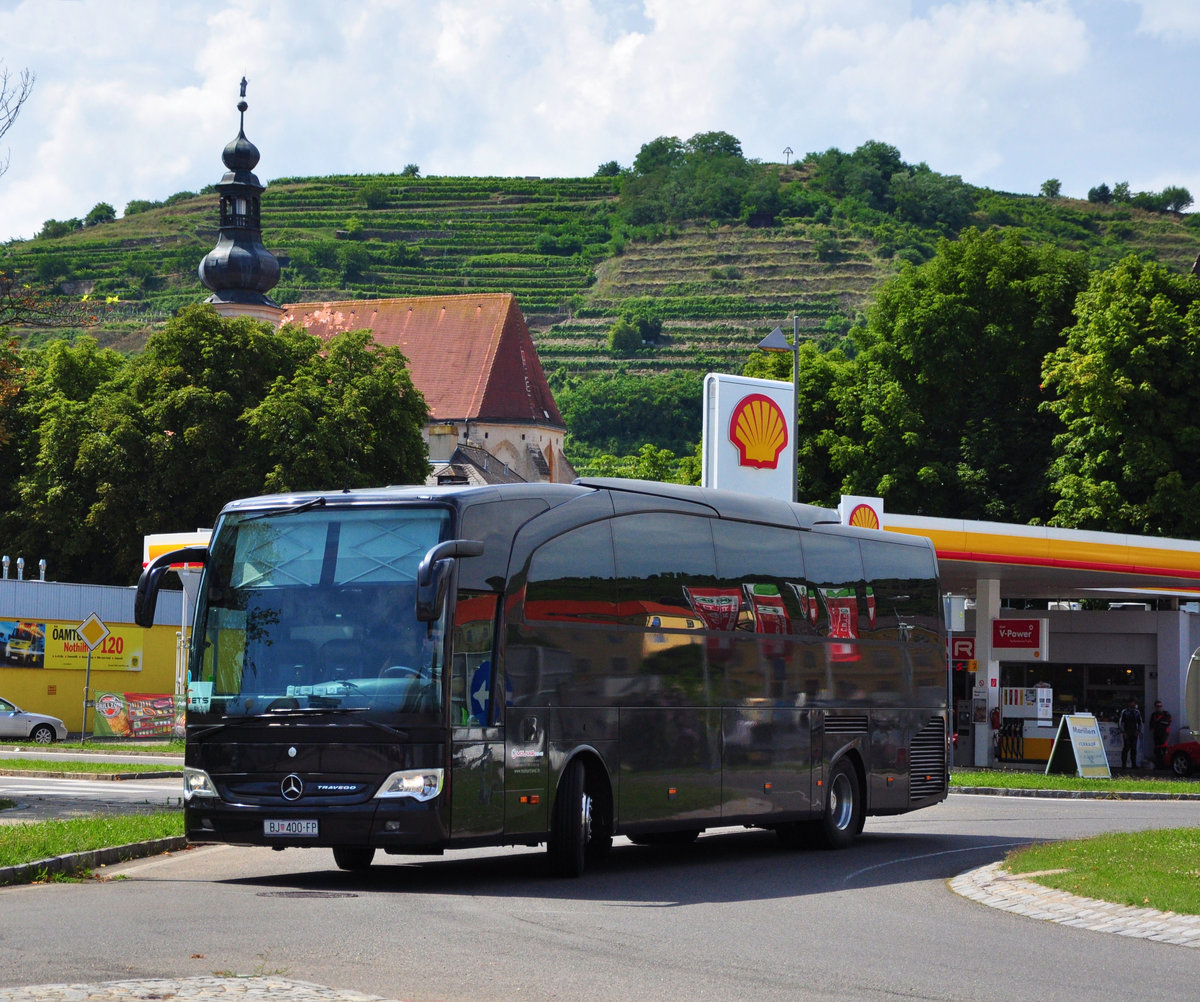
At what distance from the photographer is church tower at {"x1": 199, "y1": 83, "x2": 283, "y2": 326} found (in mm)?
77688

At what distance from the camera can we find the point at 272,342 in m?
60.8

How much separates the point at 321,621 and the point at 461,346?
3450 inches

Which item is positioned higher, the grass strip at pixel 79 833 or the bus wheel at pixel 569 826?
the bus wheel at pixel 569 826

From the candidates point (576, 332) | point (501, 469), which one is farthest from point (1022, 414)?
point (576, 332)

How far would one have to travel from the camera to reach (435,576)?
12.0 meters

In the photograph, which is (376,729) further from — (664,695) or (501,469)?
(501,469)

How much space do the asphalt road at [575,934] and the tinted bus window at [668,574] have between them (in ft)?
7.15

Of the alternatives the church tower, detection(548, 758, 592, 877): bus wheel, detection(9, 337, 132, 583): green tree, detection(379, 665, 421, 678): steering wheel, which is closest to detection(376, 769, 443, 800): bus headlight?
detection(379, 665, 421, 678): steering wheel

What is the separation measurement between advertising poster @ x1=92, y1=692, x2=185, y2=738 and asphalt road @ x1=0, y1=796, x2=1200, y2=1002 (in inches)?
1170

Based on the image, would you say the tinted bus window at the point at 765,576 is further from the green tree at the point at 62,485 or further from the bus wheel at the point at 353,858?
the green tree at the point at 62,485

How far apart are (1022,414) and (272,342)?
83.5 feet

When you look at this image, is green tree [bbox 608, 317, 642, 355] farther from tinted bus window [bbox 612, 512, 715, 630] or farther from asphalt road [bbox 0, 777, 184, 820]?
tinted bus window [bbox 612, 512, 715, 630]

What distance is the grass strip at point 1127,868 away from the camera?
39.8ft

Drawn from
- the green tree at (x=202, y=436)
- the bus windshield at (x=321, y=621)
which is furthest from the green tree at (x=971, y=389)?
the bus windshield at (x=321, y=621)
